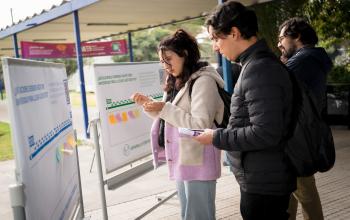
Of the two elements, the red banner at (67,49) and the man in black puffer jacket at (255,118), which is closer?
the man in black puffer jacket at (255,118)

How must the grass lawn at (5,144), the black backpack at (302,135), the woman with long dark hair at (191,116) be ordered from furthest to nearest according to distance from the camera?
the grass lawn at (5,144), the woman with long dark hair at (191,116), the black backpack at (302,135)

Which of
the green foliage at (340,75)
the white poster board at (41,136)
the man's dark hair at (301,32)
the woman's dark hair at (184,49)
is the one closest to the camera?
the white poster board at (41,136)

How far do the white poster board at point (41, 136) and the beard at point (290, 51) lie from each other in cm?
165

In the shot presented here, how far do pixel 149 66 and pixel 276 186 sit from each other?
242 centimetres

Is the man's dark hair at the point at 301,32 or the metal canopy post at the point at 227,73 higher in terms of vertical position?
the man's dark hair at the point at 301,32

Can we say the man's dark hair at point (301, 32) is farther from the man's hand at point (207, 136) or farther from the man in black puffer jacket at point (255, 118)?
the man's hand at point (207, 136)

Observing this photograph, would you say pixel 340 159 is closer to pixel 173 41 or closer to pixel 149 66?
pixel 149 66

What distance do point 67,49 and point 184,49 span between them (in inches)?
382

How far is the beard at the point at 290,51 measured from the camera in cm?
287

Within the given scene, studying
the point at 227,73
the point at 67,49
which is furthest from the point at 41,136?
the point at 67,49

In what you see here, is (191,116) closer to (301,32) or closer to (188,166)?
(188,166)

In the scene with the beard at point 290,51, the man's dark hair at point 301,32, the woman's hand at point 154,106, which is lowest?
the woman's hand at point 154,106

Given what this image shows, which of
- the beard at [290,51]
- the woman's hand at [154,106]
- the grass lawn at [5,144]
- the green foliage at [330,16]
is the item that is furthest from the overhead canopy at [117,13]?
the woman's hand at [154,106]

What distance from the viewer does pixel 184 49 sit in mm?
2424
